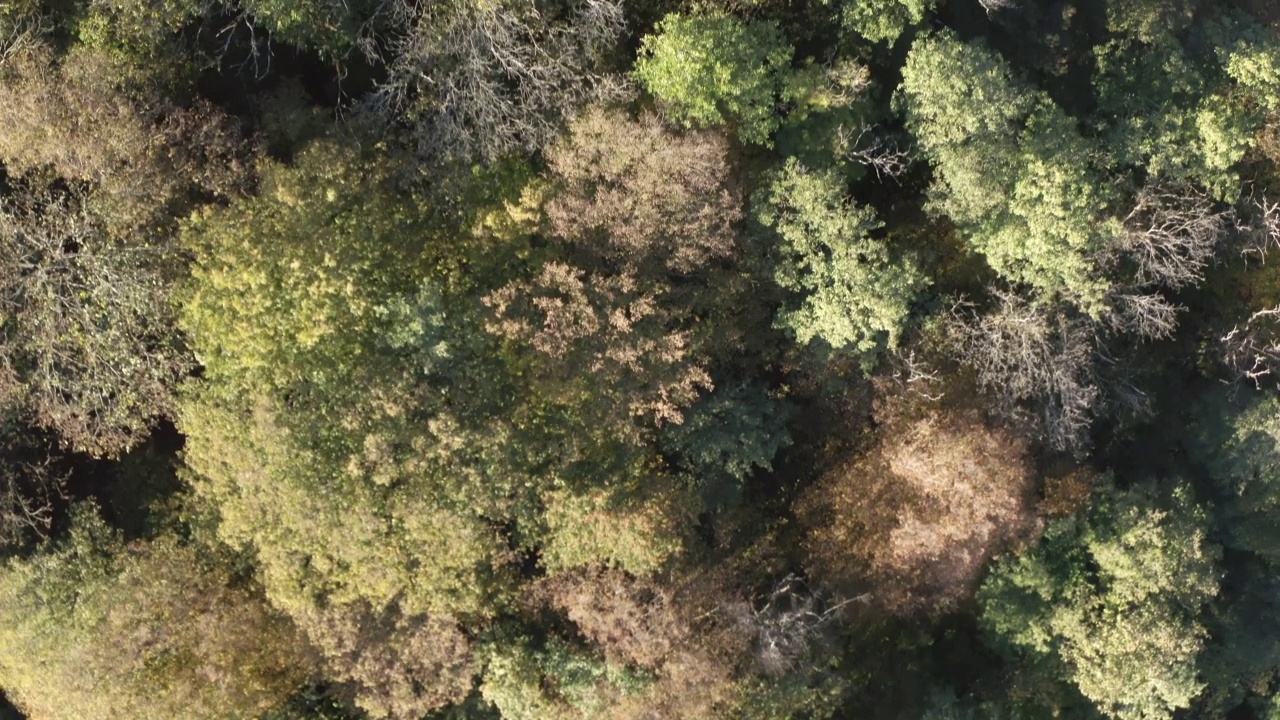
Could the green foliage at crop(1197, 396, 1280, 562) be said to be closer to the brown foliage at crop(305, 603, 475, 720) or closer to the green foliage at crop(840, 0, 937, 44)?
the green foliage at crop(840, 0, 937, 44)

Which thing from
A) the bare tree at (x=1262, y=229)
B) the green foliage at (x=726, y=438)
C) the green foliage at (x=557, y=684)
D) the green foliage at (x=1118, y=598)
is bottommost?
the green foliage at (x=557, y=684)

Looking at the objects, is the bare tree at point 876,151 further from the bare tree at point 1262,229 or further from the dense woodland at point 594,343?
the bare tree at point 1262,229

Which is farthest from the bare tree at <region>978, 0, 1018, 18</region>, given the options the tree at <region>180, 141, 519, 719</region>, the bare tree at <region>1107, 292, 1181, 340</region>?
the tree at <region>180, 141, 519, 719</region>

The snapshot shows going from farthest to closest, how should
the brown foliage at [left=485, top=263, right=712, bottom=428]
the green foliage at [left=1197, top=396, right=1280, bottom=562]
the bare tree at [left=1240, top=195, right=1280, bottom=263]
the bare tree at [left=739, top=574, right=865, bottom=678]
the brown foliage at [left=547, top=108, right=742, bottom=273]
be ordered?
1. the green foliage at [left=1197, top=396, right=1280, bottom=562]
2. the bare tree at [left=1240, top=195, right=1280, bottom=263]
3. the bare tree at [left=739, top=574, right=865, bottom=678]
4. the brown foliage at [left=547, top=108, right=742, bottom=273]
5. the brown foliage at [left=485, top=263, right=712, bottom=428]

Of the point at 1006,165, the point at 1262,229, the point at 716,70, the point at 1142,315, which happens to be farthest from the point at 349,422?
the point at 1262,229

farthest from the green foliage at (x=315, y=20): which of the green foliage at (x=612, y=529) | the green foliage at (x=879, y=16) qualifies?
the green foliage at (x=612, y=529)

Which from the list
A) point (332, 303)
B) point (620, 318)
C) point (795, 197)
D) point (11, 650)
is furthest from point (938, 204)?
point (11, 650)
